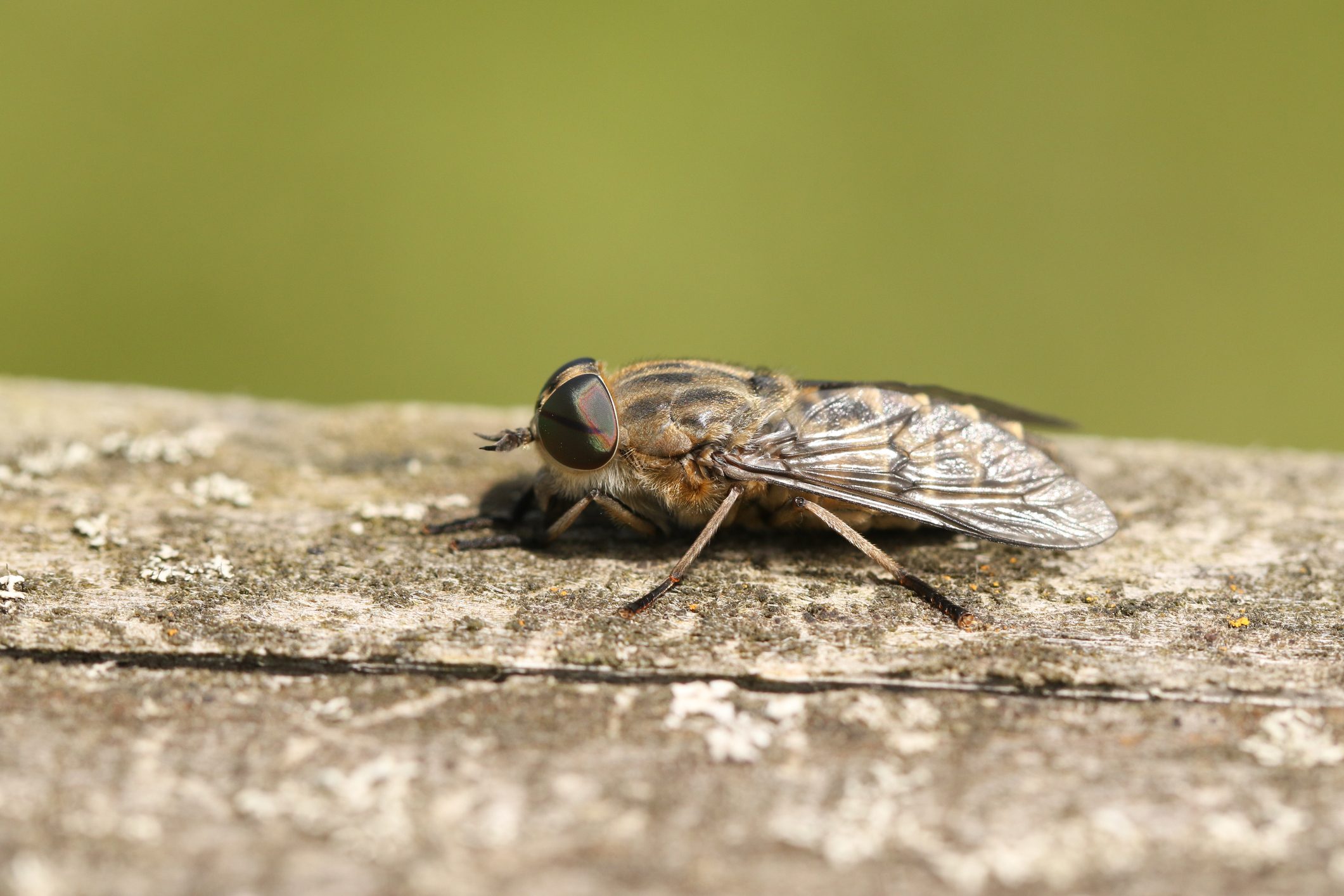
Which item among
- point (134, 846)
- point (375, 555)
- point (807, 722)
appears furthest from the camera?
point (375, 555)

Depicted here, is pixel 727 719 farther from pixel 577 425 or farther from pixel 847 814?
pixel 577 425

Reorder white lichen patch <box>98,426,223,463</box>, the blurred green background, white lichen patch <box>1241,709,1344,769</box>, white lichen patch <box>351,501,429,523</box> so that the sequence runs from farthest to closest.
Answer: the blurred green background < white lichen patch <box>98,426,223,463</box> < white lichen patch <box>351,501,429,523</box> < white lichen patch <box>1241,709,1344,769</box>

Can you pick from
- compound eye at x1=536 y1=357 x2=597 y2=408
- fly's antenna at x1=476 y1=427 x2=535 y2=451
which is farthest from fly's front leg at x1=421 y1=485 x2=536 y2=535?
compound eye at x1=536 y1=357 x2=597 y2=408

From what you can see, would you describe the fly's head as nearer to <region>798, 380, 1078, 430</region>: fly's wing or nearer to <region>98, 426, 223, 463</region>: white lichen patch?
<region>798, 380, 1078, 430</region>: fly's wing

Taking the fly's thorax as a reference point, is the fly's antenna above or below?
below

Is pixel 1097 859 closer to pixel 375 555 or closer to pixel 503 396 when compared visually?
pixel 375 555

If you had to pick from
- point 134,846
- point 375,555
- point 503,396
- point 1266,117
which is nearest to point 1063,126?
point 1266,117
